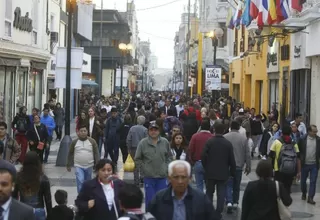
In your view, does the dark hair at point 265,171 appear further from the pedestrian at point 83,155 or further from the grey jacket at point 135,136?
the grey jacket at point 135,136

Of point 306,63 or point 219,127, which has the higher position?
point 306,63

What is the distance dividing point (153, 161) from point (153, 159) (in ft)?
0.12

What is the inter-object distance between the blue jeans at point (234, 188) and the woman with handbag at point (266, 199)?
14.6 feet

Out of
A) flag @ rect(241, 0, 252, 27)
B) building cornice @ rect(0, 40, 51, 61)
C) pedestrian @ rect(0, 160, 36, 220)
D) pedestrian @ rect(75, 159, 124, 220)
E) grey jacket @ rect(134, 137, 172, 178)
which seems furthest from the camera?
flag @ rect(241, 0, 252, 27)

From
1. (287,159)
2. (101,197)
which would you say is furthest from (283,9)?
(101,197)

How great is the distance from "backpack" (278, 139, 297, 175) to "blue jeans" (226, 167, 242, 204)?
2.39 feet

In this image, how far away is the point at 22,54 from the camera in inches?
1017

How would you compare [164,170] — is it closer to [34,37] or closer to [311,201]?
[311,201]

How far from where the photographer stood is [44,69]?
31781mm

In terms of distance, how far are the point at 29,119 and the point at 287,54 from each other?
13467 mm

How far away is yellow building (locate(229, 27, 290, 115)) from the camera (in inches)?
1145

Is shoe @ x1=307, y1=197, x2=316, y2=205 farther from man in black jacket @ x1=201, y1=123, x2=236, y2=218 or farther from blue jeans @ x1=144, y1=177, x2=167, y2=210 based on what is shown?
blue jeans @ x1=144, y1=177, x2=167, y2=210

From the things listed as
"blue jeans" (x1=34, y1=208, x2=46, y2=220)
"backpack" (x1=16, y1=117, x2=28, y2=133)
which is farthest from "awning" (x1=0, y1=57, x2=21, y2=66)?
"blue jeans" (x1=34, y1=208, x2=46, y2=220)

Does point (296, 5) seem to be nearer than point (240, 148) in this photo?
No
